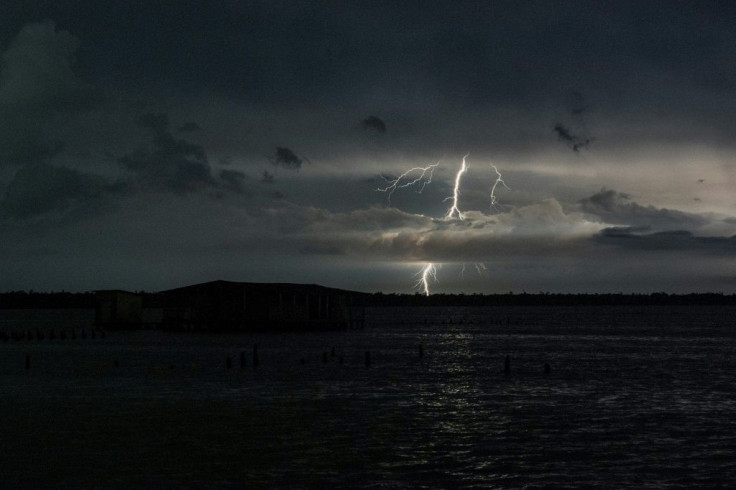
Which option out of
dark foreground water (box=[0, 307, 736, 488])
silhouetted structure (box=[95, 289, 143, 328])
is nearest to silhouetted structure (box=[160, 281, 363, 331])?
silhouetted structure (box=[95, 289, 143, 328])

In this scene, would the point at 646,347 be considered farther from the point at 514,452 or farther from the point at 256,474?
the point at 256,474

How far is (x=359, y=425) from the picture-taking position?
99.6ft

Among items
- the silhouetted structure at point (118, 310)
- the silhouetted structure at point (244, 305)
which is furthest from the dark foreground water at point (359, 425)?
the silhouetted structure at point (118, 310)

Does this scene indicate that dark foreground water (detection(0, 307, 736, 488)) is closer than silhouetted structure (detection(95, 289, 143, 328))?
Yes

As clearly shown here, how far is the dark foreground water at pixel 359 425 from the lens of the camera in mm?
22328

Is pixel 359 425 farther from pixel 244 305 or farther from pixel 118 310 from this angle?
pixel 118 310

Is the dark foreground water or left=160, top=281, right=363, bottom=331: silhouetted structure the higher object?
left=160, top=281, right=363, bottom=331: silhouetted structure

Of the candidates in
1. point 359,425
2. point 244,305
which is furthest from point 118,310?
point 359,425

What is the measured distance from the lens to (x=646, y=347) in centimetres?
8719

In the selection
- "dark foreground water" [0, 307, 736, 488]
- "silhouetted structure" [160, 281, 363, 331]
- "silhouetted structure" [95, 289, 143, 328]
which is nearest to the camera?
"dark foreground water" [0, 307, 736, 488]

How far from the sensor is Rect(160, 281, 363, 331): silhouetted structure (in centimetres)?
9412

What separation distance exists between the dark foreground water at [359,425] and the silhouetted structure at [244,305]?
34.1 m

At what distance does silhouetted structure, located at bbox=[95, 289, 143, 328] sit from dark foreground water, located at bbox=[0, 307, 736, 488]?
154 ft

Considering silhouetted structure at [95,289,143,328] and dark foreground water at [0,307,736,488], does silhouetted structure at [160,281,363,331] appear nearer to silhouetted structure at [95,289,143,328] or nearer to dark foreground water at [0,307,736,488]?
silhouetted structure at [95,289,143,328]
